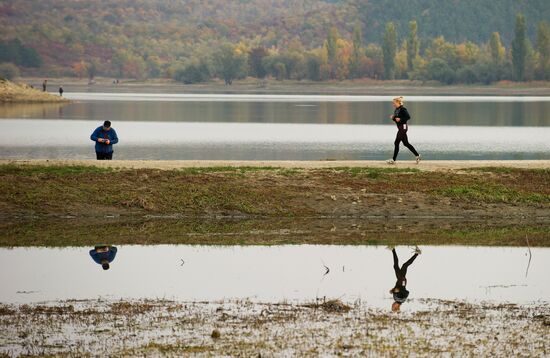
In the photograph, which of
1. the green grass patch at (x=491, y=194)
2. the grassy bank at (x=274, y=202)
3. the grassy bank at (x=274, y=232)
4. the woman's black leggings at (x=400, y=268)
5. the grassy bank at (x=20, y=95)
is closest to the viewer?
the woman's black leggings at (x=400, y=268)

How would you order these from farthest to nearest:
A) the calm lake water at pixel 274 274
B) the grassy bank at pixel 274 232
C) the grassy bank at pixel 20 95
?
the grassy bank at pixel 20 95
the grassy bank at pixel 274 232
the calm lake water at pixel 274 274

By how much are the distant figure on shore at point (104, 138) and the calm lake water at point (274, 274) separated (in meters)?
8.90

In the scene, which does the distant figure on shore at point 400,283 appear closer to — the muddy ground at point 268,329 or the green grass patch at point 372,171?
the muddy ground at point 268,329

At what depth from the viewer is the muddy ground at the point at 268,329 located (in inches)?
587

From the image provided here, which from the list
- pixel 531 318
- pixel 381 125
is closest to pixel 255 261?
pixel 531 318

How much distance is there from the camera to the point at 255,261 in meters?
22.7

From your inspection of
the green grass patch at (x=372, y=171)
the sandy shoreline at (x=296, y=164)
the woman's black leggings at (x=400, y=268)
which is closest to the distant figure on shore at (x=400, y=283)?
the woman's black leggings at (x=400, y=268)

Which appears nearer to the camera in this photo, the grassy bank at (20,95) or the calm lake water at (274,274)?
the calm lake water at (274,274)

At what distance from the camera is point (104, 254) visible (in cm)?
2359

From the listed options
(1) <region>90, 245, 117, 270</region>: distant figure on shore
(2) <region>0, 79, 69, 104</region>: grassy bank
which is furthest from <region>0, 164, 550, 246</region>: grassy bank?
(2) <region>0, 79, 69, 104</region>: grassy bank

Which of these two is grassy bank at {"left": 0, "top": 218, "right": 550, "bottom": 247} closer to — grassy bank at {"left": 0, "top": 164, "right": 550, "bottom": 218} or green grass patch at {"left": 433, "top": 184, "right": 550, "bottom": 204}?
grassy bank at {"left": 0, "top": 164, "right": 550, "bottom": 218}

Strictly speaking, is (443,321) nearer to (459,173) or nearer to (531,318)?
(531,318)

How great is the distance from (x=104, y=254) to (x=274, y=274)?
4075 millimetres

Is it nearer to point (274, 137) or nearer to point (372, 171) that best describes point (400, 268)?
point (372, 171)
